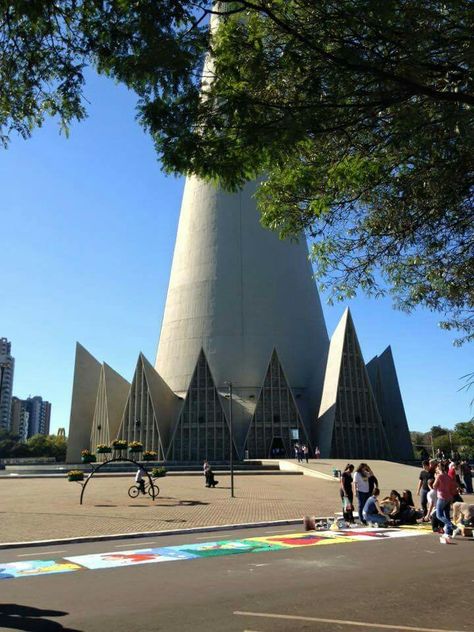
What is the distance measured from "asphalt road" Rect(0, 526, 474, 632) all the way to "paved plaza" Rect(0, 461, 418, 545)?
10.8 ft

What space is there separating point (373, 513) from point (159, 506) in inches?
277

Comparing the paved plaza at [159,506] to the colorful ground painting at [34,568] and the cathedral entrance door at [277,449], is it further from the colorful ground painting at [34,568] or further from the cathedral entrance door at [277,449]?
the cathedral entrance door at [277,449]

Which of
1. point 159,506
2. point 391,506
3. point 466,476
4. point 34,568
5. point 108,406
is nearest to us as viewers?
point 34,568

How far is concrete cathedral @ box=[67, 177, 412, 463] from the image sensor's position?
43.0 m

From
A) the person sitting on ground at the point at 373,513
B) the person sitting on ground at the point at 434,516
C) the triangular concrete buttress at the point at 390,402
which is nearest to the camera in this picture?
the person sitting on ground at the point at 434,516

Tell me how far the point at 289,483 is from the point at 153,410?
66.5ft

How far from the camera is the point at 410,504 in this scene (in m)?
14.4

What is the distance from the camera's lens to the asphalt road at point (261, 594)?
5664mm

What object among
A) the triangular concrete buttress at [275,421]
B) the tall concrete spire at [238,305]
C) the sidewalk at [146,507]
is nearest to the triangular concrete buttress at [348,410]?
the triangular concrete buttress at [275,421]

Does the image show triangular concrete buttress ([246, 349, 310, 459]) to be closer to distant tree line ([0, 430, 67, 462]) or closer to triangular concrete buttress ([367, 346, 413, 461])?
triangular concrete buttress ([367, 346, 413, 461])

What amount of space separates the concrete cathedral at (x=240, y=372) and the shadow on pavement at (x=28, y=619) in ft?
115

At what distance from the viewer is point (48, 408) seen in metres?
170

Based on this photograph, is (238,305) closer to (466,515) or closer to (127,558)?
(466,515)

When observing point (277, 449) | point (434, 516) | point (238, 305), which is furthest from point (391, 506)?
point (238, 305)
